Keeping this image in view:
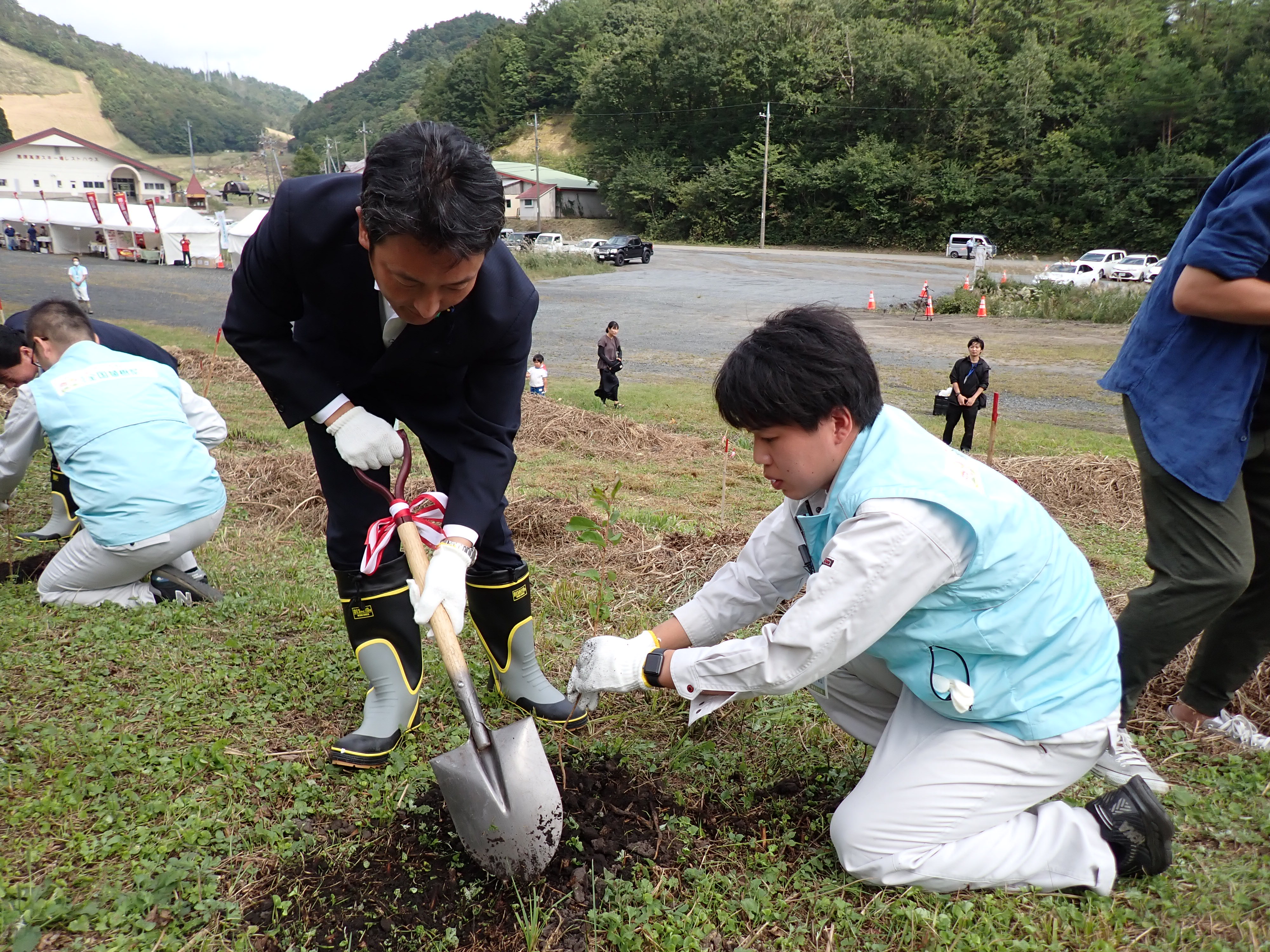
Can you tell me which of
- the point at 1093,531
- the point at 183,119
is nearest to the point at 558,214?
the point at 1093,531

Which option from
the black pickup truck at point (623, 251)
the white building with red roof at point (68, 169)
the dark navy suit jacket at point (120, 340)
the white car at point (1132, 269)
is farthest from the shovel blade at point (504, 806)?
the white building with red roof at point (68, 169)

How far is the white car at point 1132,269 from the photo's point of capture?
91.0 feet

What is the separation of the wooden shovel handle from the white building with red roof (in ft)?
258

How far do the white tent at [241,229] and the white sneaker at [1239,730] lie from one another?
29.6m

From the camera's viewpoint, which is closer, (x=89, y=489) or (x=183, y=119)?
(x=89, y=489)

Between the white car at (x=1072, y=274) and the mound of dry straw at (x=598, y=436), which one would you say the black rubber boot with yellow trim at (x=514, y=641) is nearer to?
the mound of dry straw at (x=598, y=436)

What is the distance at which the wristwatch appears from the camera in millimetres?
2293

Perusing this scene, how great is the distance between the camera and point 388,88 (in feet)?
412

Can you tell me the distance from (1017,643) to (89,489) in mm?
3567

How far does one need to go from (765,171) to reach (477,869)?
4439 centimetres

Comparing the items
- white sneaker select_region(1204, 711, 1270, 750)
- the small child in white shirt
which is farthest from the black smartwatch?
the small child in white shirt

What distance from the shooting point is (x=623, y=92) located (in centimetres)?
5944

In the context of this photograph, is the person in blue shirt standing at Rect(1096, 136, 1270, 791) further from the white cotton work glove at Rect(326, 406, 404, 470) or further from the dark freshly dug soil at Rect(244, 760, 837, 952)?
the white cotton work glove at Rect(326, 406, 404, 470)

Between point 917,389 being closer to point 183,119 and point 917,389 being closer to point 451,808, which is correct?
point 451,808
